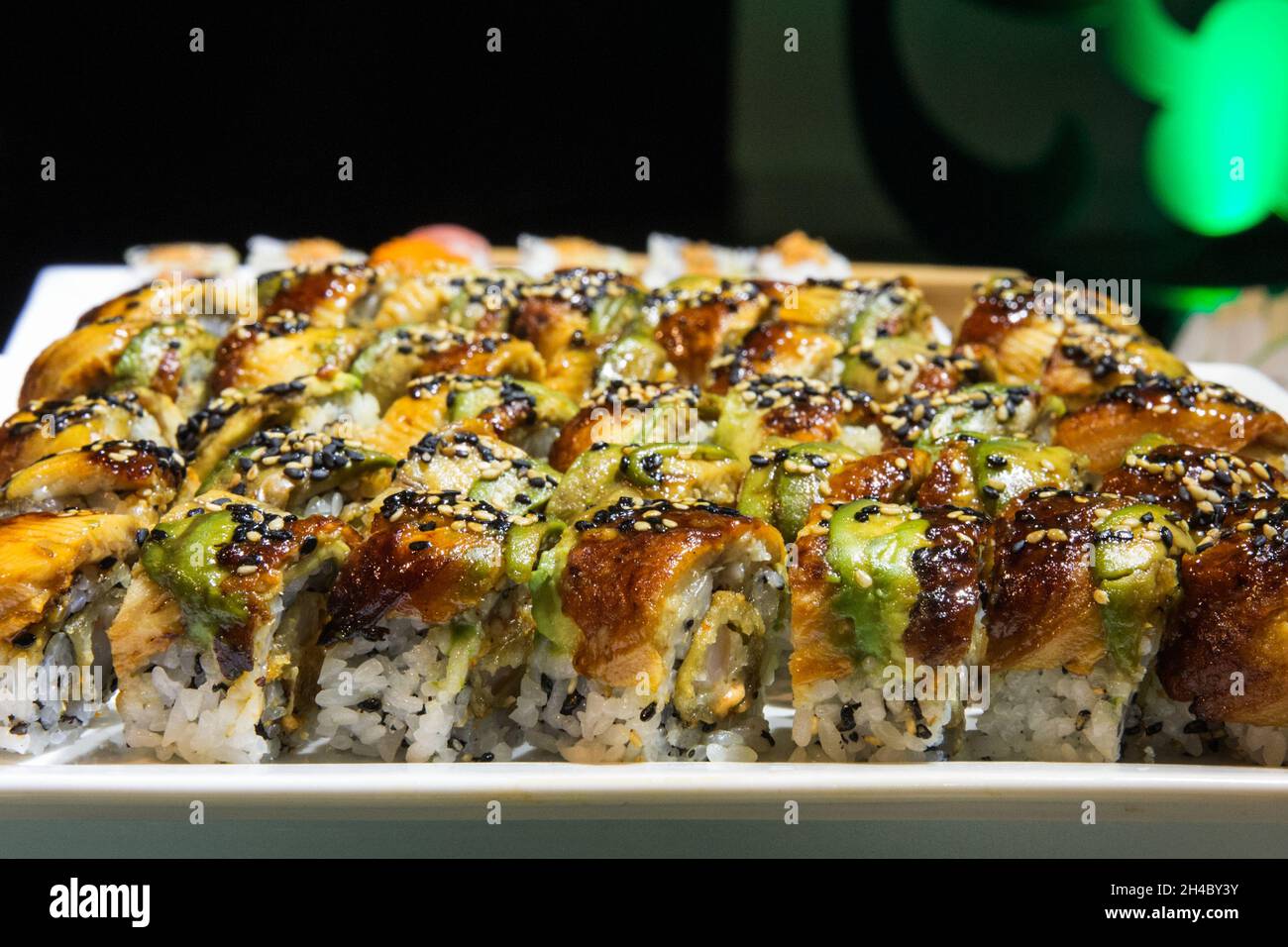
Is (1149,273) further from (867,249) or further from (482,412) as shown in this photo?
(482,412)

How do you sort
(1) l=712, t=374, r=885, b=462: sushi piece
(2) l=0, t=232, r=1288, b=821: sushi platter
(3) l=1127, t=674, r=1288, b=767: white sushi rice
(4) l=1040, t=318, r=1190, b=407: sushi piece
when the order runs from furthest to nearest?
(4) l=1040, t=318, r=1190, b=407: sushi piece
(1) l=712, t=374, r=885, b=462: sushi piece
(3) l=1127, t=674, r=1288, b=767: white sushi rice
(2) l=0, t=232, r=1288, b=821: sushi platter

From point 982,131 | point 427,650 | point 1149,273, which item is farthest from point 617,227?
point 427,650

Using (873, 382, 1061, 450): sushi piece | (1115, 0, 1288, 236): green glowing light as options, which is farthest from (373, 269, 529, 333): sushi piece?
(1115, 0, 1288, 236): green glowing light

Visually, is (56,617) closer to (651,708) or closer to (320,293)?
(651,708)

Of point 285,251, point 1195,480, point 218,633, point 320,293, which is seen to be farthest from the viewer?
point 285,251

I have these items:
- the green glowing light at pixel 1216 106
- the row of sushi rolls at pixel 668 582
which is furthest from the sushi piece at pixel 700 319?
the green glowing light at pixel 1216 106

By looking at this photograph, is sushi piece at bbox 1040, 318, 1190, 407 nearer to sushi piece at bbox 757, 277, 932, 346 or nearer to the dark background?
sushi piece at bbox 757, 277, 932, 346

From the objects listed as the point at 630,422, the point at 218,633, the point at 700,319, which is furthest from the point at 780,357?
the point at 218,633

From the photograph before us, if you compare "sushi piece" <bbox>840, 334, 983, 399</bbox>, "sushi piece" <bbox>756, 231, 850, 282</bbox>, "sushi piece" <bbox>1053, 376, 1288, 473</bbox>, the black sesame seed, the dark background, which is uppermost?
the dark background
